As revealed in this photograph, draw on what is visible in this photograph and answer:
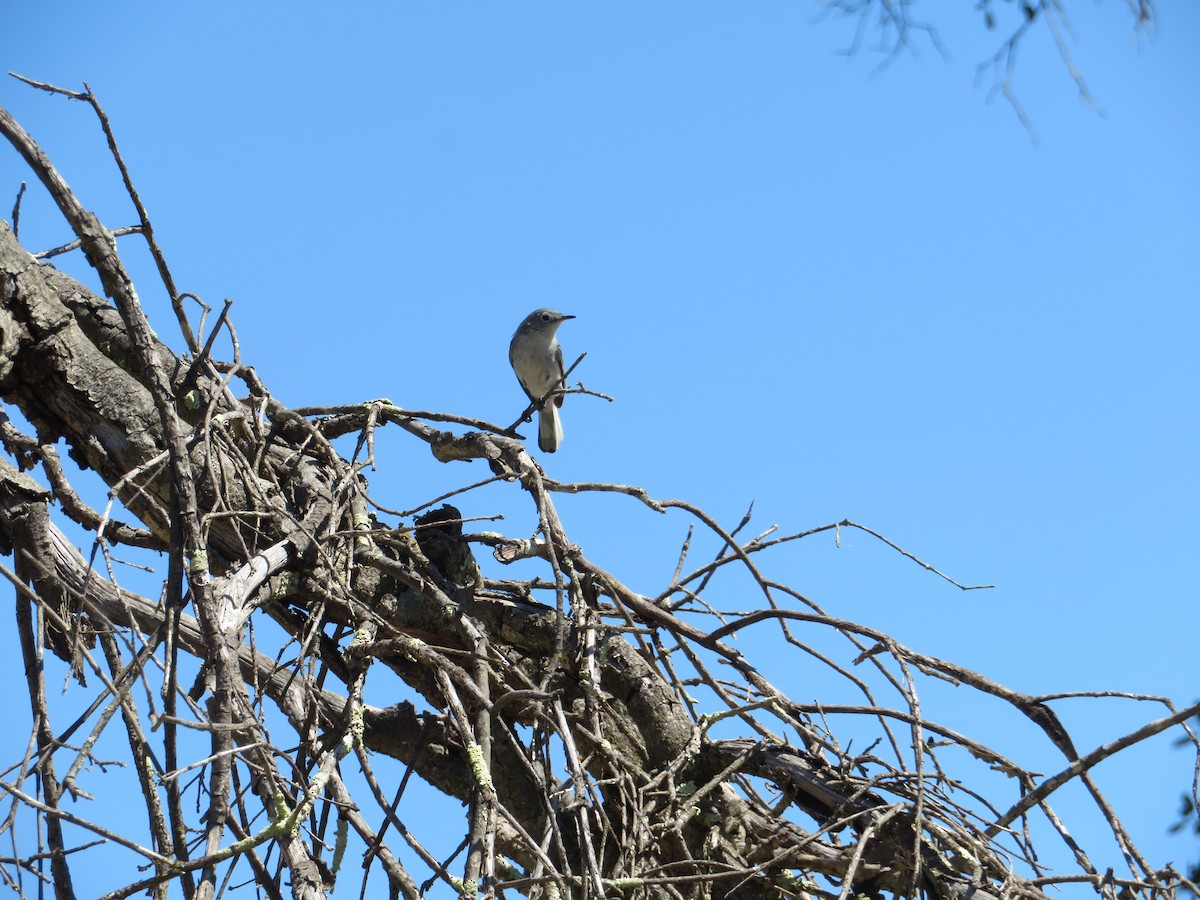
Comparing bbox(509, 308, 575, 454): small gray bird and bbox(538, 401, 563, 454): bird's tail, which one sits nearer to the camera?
bbox(509, 308, 575, 454): small gray bird

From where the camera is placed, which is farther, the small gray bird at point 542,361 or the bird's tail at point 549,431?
the bird's tail at point 549,431

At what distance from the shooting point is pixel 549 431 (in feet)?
31.7

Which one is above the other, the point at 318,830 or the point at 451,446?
the point at 451,446

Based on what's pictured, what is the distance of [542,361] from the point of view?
9.33 m

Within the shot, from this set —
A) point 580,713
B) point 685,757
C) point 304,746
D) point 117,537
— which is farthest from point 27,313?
point 685,757

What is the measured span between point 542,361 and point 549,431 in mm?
668

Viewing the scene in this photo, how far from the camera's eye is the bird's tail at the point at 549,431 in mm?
9594

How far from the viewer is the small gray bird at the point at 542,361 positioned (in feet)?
30.3

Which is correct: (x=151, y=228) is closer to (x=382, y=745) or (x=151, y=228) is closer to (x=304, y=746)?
(x=304, y=746)

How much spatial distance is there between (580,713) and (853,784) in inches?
31.3

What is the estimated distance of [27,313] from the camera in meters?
3.36

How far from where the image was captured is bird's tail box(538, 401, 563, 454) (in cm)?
959

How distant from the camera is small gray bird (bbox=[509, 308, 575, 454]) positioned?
30.3 ft

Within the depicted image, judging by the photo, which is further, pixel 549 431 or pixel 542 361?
pixel 549 431
